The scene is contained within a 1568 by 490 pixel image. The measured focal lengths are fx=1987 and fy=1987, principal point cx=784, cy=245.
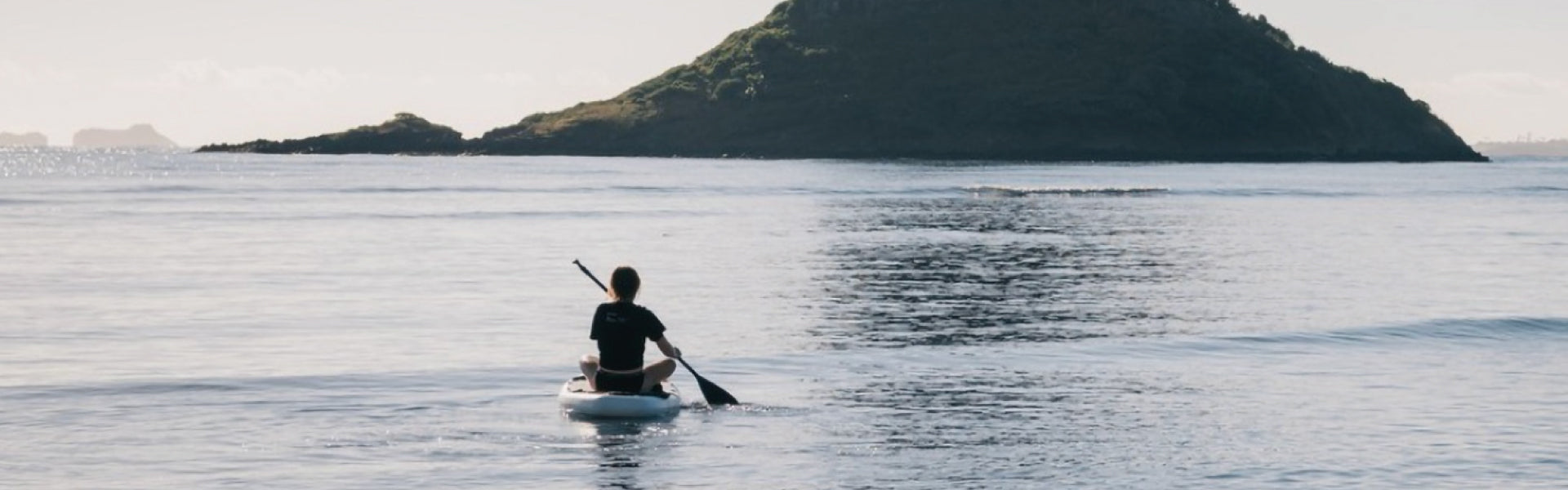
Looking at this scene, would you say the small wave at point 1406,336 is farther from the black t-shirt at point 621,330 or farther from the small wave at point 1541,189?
the small wave at point 1541,189

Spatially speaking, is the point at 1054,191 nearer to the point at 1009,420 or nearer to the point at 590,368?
the point at 1009,420

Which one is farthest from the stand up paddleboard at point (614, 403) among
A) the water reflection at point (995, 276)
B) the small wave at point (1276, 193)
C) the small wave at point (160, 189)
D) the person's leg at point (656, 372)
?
the small wave at point (160, 189)

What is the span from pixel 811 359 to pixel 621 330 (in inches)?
252

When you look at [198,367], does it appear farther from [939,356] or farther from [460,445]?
[939,356]

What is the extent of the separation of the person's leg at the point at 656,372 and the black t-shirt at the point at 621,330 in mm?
409

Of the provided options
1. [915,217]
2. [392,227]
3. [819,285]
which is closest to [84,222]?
[392,227]

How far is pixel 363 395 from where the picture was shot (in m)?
22.5

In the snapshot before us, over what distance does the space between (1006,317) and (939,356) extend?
20.0ft

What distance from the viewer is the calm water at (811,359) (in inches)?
714

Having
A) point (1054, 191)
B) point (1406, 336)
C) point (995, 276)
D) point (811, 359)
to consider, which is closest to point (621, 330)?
point (811, 359)

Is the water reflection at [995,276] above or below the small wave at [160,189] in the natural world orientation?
above

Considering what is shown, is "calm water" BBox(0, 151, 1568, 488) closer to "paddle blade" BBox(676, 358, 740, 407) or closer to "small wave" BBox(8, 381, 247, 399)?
"small wave" BBox(8, 381, 247, 399)

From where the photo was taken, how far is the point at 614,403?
2062 centimetres

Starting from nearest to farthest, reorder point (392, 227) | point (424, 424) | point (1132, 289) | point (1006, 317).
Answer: point (424, 424), point (1006, 317), point (1132, 289), point (392, 227)
